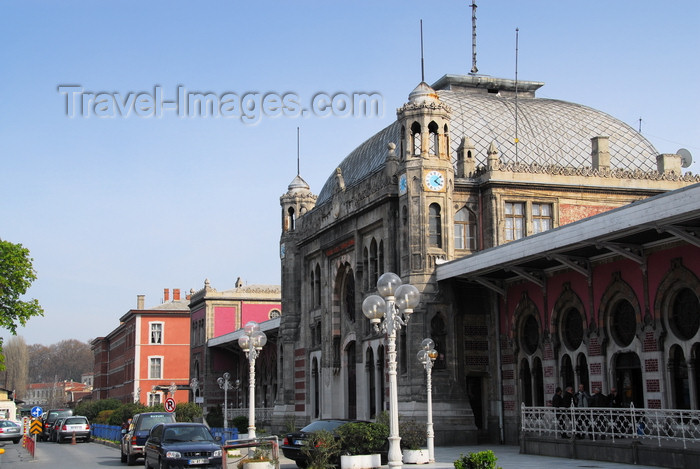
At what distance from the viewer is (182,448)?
22.1 meters

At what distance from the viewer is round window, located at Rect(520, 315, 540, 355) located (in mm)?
31188

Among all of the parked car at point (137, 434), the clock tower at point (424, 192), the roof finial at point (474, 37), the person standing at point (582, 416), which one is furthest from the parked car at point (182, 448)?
the roof finial at point (474, 37)

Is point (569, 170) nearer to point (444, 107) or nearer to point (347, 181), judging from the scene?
point (444, 107)

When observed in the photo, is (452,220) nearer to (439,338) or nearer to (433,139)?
(433,139)

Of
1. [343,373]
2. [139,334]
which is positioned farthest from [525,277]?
[139,334]

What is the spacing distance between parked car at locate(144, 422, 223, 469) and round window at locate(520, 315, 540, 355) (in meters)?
12.7

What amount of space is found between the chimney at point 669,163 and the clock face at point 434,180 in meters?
10.1

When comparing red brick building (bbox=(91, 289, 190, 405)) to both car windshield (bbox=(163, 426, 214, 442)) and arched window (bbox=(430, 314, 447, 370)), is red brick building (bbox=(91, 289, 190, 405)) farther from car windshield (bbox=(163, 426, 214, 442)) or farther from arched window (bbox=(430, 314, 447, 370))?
car windshield (bbox=(163, 426, 214, 442))

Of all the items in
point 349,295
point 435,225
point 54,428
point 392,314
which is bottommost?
point 54,428

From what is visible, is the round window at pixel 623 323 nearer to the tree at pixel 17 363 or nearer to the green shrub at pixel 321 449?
the green shrub at pixel 321 449

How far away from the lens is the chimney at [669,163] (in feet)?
121

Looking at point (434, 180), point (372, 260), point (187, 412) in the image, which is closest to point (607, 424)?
→ point (434, 180)

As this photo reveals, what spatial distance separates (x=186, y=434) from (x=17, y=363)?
14015cm

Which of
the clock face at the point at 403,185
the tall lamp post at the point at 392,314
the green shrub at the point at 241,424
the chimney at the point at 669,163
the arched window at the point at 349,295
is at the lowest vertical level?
the green shrub at the point at 241,424
